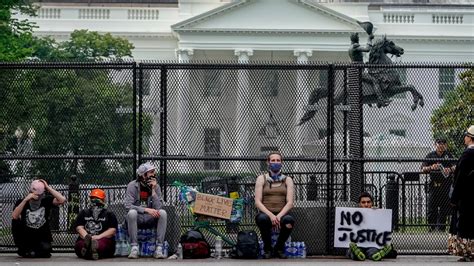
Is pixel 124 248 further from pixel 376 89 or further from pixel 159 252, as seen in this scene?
pixel 376 89

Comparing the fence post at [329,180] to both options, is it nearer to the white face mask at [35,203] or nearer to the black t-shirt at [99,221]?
the black t-shirt at [99,221]

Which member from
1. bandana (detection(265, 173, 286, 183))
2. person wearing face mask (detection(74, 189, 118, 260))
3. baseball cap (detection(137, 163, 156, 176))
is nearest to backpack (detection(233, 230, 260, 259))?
bandana (detection(265, 173, 286, 183))

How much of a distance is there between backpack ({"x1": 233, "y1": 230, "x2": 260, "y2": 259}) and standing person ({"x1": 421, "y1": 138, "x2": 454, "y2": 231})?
265 cm

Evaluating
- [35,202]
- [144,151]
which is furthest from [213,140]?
[35,202]

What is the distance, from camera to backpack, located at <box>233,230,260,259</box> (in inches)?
823

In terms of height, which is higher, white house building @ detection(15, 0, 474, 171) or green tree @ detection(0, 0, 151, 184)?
white house building @ detection(15, 0, 474, 171)

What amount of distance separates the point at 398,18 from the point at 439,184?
8300cm

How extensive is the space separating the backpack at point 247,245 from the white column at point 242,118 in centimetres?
114

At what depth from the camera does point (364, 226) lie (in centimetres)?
2120

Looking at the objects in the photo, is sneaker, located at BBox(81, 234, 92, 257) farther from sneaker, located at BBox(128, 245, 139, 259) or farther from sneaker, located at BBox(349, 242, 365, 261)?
sneaker, located at BBox(349, 242, 365, 261)

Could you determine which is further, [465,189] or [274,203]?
[274,203]

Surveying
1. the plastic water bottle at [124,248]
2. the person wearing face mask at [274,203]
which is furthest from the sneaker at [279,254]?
the plastic water bottle at [124,248]

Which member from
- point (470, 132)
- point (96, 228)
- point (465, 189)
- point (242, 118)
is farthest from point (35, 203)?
point (470, 132)

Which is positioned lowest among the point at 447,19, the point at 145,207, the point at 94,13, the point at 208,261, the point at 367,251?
the point at 208,261
